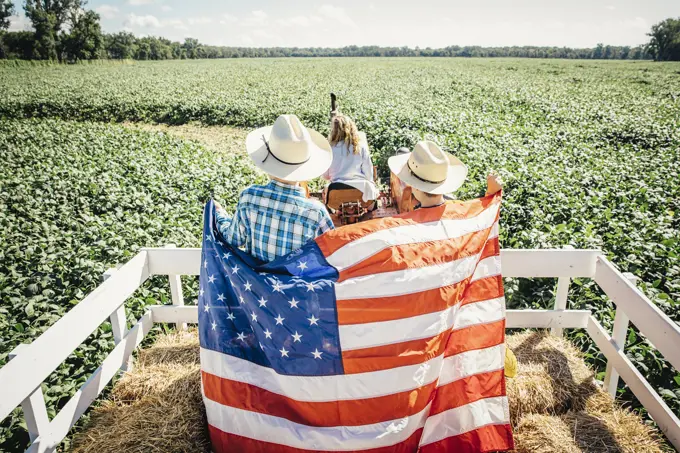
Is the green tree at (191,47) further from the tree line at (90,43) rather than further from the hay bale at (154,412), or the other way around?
the hay bale at (154,412)

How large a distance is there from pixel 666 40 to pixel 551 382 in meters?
108

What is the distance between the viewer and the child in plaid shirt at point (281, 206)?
2.96 metres

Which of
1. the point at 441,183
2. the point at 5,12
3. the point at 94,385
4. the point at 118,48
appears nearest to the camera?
the point at 94,385

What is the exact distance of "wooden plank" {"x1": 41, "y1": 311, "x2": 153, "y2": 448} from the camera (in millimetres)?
2844

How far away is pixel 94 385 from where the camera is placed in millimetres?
3262

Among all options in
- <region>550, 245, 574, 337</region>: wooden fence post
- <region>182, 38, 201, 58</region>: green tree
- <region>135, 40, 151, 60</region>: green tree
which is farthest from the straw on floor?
<region>182, 38, 201, 58</region>: green tree

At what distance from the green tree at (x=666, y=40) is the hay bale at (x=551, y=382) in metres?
101

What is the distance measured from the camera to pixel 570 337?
4.61 meters

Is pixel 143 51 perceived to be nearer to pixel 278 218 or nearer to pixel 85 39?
pixel 85 39

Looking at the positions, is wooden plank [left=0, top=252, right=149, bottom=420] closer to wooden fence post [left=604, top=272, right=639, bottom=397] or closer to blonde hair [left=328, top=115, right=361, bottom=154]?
blonde hair [left=328, top=115, right=361, bottom=154]

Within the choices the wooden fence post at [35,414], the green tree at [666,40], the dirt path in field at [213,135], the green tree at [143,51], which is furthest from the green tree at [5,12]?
the green tree at [666,40]

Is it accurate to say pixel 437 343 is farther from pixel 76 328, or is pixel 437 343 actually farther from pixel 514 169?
pixel 514 169

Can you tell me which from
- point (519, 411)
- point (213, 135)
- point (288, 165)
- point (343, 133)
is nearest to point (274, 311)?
point (288, 165)

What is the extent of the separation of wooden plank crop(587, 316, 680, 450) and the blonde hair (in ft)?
10.2
